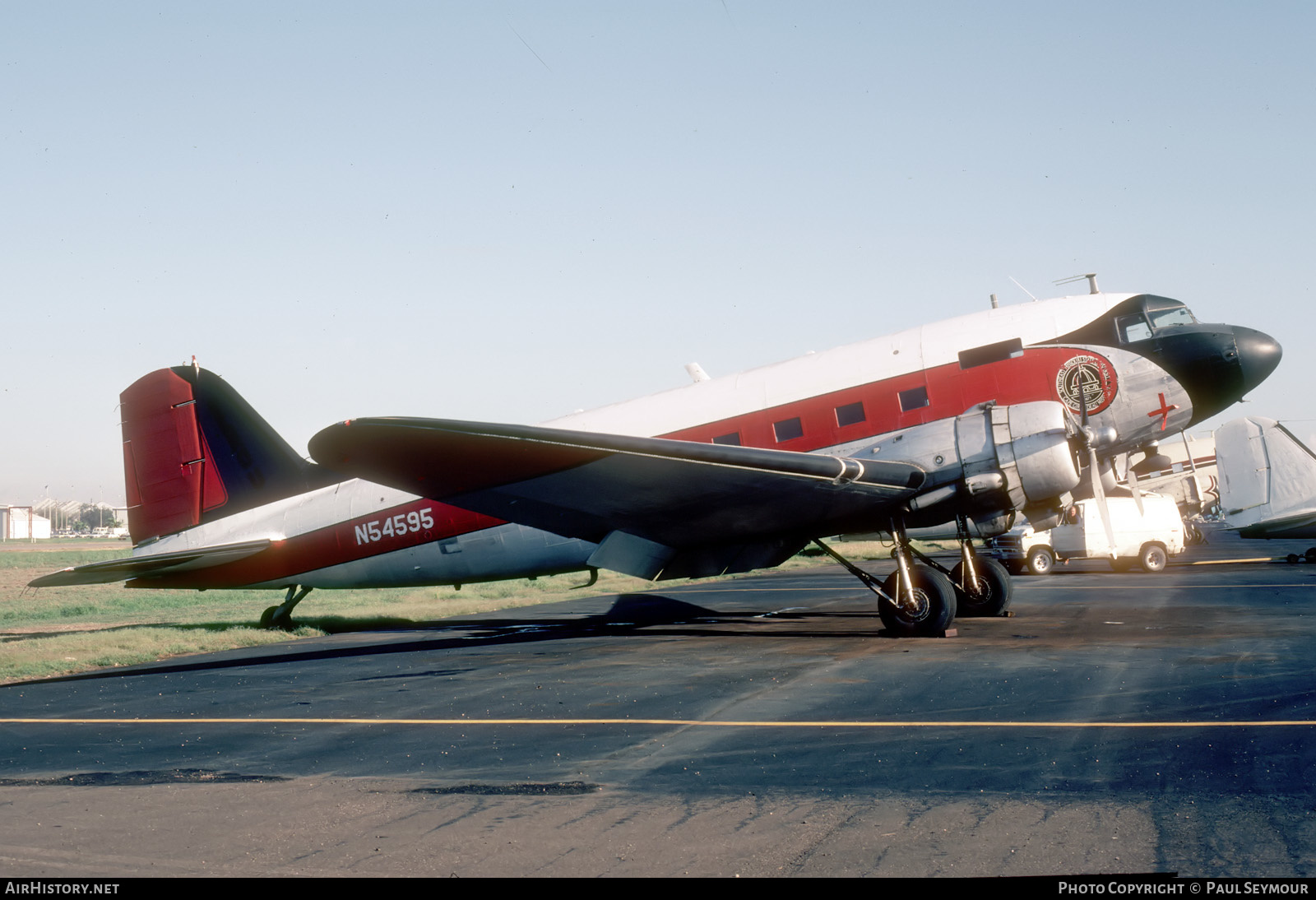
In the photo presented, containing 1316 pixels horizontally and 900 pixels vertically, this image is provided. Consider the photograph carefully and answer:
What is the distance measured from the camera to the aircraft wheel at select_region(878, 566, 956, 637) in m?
14.1

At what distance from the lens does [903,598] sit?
14273mm

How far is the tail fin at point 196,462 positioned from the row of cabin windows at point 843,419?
Result: 7.44m

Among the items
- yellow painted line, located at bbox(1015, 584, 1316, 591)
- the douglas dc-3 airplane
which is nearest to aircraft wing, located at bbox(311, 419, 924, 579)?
the douglas dc-3 airplane

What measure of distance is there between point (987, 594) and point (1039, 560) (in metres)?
16.6

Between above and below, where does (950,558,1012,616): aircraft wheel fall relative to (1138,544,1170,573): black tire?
above

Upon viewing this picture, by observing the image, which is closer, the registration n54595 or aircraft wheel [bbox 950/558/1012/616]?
aircraft wheel [bbox 950/558/1012/616]

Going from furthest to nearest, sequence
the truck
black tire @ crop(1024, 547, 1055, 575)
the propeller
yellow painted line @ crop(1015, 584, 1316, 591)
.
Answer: black tire @ crop(1024, 547, 1055, 575), the truck, yellow painted line @ crop(1015, 584, 1316, 591), the propeller

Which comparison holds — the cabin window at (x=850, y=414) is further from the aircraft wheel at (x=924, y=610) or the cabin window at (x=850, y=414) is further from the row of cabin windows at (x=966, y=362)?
the aircraft wheel at (x=924, y=610)

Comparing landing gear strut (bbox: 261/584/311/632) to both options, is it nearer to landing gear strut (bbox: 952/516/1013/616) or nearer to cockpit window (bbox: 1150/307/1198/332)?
landing gear strut (bbox: 952/516/1013/616)

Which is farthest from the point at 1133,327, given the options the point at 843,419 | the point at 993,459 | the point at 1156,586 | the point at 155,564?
the point at 155,564

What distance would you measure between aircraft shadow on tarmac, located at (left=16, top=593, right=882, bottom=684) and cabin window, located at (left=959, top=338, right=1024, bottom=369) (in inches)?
174

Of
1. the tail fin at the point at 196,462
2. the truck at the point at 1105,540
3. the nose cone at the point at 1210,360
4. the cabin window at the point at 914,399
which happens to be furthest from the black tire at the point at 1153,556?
the tail fin at the point at 196,462

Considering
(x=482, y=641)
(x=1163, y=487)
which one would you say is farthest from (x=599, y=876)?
(x=1163, y=487)
